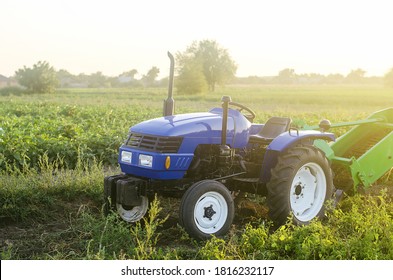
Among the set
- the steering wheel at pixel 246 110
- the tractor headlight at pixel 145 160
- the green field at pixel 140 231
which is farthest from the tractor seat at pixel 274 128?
the tractor headlight at pixel 145 160

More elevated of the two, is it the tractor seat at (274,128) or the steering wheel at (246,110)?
the steering wheel at (246,110)

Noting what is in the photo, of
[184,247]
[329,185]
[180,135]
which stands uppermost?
[180,135]

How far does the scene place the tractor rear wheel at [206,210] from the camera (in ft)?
17.3

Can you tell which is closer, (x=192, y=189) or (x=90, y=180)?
(x=192, y=189)

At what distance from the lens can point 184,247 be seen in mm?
5375

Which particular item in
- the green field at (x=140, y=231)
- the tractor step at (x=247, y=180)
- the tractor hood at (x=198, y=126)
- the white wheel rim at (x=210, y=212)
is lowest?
the green field at (x=140, y=231)

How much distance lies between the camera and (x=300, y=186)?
6.25m

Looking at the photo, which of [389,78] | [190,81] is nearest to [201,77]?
[190,81]

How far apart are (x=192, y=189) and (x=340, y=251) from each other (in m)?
1.45

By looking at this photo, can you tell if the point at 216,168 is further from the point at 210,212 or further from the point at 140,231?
the point at 140,231

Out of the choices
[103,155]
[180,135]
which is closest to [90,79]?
[103,155]

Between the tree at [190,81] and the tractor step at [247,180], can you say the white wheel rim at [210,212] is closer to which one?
the tractor step at [247,180]
